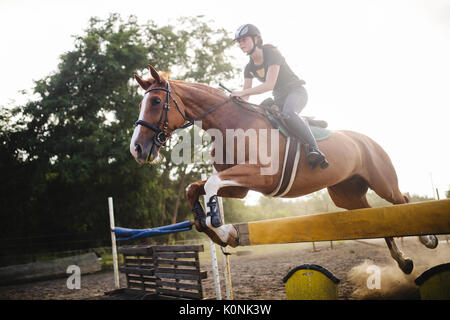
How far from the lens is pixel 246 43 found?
281cm

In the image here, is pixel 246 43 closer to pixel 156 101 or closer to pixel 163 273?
pixel 156 101

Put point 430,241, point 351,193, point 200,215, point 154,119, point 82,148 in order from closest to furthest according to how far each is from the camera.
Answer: point 200,215 < point 154,119 < point 430,241 < point 351,193 < point 82,148

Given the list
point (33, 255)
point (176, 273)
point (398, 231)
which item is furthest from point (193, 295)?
point (33, 255)

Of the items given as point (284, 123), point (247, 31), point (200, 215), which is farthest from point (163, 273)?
point (247, 31)

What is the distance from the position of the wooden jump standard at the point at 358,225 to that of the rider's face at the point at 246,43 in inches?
64.1

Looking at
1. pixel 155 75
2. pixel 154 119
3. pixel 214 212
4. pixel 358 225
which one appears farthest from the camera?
pixel 155 75

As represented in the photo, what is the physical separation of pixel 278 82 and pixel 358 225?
1636 millimetres

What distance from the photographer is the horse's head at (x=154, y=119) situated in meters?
2.36

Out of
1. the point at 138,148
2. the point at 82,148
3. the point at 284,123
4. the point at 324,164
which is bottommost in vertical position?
the point at 324,164

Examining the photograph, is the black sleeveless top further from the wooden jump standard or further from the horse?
the wooden jump standard

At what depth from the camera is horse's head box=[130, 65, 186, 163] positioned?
2.36 metres

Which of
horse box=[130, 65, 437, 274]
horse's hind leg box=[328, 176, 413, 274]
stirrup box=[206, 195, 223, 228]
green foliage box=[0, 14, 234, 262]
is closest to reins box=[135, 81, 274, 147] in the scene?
horse box=[130, 65, 437, 274]

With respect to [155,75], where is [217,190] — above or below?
below

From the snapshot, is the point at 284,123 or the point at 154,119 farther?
the point at 284,123
